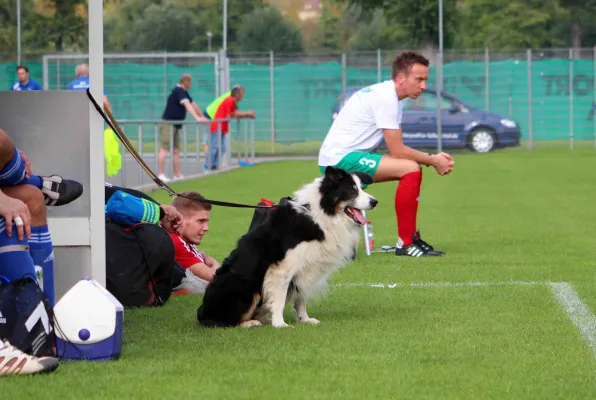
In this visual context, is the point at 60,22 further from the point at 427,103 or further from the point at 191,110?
the point at 427,103

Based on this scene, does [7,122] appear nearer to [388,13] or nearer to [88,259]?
[88,259]

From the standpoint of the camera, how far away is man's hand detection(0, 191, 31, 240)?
5652mm

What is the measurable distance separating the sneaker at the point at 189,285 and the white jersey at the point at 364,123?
2531 mm

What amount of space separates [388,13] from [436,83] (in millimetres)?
18877

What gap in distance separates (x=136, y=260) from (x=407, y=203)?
393cm

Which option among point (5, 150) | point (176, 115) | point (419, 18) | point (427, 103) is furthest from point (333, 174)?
point (419, 18)

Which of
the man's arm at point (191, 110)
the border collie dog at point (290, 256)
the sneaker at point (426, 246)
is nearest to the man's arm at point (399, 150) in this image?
the sneaker at point (426, 246)

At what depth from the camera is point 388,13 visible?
52.6 m

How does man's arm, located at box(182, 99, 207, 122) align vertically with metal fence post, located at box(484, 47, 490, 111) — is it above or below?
below

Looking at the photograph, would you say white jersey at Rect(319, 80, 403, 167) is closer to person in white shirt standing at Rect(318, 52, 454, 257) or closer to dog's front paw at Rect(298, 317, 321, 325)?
person in white shirt standing at Rect(318, 52, 454, 257)

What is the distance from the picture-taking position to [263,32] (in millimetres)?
72625

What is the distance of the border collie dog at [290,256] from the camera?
7.18m

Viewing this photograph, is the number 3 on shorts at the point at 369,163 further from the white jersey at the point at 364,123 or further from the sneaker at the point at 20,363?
the sneaker at the point at 20,363

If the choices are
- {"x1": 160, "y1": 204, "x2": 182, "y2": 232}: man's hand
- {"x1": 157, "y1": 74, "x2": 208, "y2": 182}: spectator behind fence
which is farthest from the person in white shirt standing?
{"x1": 157, "y1": 74, "x2": 208, "y2": 182}: spectator behind fence
